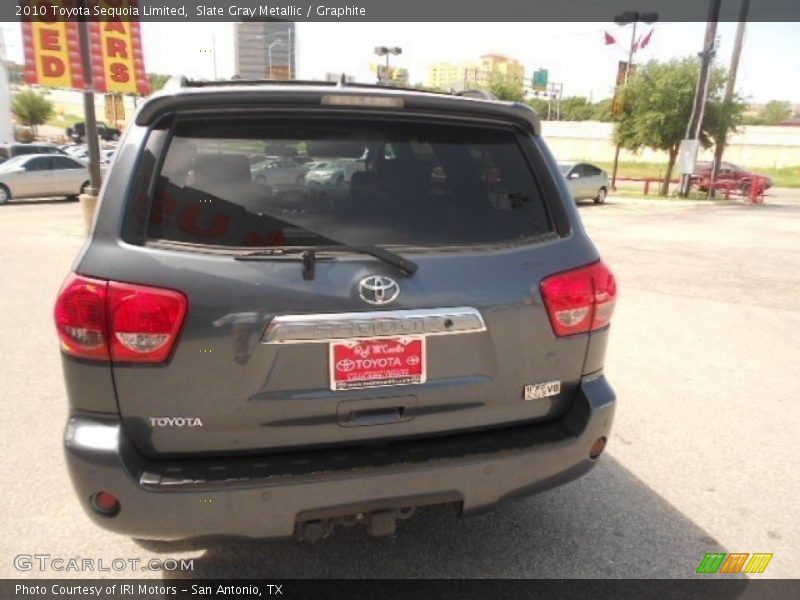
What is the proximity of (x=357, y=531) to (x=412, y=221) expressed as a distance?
1.56 meters

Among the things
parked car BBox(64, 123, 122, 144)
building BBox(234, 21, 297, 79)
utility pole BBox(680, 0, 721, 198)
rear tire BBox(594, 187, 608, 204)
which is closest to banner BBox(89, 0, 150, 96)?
parked car BBox(64, 123, 122, 144)

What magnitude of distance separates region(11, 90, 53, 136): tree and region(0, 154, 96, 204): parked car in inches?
2164

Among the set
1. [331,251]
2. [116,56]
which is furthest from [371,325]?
[116,56]

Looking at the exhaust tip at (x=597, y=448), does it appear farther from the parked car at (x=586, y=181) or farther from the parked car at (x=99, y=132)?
the parked car at (x=586, y=181)

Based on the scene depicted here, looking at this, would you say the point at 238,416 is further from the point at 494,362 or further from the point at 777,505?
the point at 777,505

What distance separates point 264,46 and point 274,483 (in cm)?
5490

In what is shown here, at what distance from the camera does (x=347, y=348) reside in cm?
199

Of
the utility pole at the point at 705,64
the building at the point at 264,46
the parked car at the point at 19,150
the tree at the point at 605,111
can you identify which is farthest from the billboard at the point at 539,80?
the parked car at the point at 19,150

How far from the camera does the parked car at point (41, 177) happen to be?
18969 millimetres

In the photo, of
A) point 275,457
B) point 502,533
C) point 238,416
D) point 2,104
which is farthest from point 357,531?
point 2,104

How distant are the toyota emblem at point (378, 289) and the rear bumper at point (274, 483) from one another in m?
0.56

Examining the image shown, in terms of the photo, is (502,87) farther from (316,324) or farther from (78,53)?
(316,324)

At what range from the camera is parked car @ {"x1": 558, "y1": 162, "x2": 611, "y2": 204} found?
21.5 meters

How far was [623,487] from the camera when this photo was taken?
328cm
